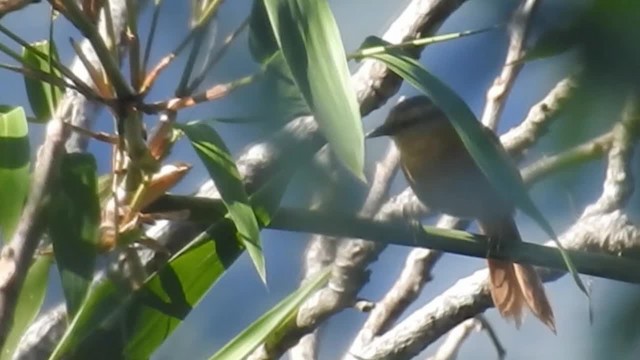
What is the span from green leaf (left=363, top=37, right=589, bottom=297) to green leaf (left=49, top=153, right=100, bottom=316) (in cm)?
21

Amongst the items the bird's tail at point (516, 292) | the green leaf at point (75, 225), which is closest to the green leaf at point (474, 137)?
the green leaf at point (75, 225)

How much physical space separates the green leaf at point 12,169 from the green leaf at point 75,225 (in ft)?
0.12

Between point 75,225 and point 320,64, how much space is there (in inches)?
8.7

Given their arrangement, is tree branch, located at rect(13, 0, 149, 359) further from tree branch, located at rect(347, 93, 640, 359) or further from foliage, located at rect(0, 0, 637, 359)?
tree branch, located at rect(347, 93, 640, 359)

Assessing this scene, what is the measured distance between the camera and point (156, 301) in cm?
64

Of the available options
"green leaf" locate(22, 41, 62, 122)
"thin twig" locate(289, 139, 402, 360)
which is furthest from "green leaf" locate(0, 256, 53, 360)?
"thin twig" locate(289, 139, 402, 360)

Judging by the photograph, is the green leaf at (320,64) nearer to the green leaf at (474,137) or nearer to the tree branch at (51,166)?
the green leaf at (474,137)

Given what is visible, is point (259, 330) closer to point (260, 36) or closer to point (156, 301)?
point (156, 301)

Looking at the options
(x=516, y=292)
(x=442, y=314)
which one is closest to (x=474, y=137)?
(x=442, y=314)

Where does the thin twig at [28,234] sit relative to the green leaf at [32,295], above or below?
above

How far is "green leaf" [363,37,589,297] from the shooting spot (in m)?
0.40

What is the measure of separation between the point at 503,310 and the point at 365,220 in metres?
0.49

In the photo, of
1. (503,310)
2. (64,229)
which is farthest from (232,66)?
(503,310)

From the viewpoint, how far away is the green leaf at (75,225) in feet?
1.89
